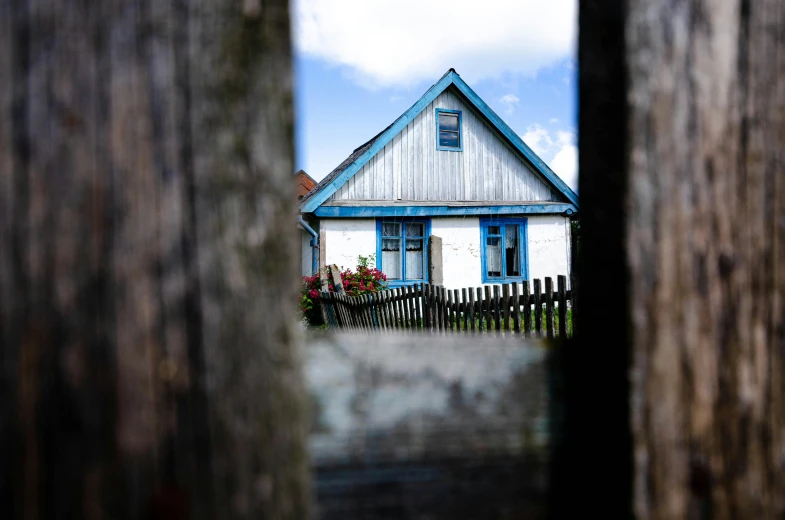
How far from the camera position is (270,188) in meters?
0.51

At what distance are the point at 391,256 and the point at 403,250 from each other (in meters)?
0.39

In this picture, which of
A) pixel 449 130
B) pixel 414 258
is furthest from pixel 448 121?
pixel 414 258

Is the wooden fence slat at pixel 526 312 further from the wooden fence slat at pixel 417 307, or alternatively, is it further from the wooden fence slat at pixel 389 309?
the wooden fence slat at pixel 389 309

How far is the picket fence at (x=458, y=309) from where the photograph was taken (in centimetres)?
676

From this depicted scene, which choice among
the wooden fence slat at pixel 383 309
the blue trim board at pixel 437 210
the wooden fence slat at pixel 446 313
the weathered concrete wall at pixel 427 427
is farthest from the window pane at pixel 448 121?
the weathered concrete wall at pixel 427 427

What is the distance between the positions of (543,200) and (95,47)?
1676 centimetres

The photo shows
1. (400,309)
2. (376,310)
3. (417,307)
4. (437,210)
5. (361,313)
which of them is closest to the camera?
(417,307)

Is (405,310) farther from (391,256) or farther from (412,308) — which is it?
(391,256)

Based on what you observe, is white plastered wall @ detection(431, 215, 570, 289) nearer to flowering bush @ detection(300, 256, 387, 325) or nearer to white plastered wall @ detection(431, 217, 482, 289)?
white plastered wall @ detection(431, 217, 482, 289)

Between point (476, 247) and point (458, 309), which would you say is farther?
point (476, 247)

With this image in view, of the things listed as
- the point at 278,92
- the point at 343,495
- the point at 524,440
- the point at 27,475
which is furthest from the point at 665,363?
the point at 27,475

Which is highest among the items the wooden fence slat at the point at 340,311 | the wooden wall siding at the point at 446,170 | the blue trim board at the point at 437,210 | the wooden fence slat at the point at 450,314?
the wooden wall siding at the point at 446,170

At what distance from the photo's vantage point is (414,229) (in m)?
15.6

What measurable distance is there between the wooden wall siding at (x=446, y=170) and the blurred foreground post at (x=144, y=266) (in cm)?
1438
